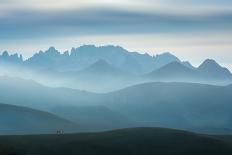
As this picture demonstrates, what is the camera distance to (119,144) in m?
149

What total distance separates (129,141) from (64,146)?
19579mm

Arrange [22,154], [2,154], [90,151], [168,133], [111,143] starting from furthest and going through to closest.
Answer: [168,133], [111,143], [90,151], [22,154], [2,154]

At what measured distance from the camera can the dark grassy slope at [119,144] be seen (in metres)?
138

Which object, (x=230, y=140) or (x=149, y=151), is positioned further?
(x=230, y=140)

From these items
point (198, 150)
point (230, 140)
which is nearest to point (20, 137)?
point (198, 150)

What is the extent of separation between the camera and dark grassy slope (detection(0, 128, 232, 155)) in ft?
454

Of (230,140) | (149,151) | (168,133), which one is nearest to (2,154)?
(149,151)

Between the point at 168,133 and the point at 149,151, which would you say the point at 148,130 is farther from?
the point at 149,151

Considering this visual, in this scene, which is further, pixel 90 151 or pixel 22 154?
pixel 90 151

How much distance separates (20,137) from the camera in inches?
5979

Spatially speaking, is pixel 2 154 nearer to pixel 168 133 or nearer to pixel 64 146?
pixel 64 146

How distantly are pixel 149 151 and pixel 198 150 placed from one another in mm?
13503

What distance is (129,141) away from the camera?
153 meters

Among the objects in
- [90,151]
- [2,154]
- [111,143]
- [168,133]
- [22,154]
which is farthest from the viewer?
[168,133]
